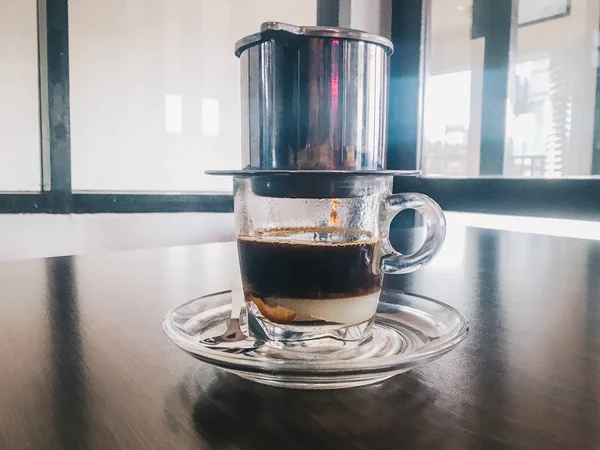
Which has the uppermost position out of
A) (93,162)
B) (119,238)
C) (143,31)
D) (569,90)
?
(143,31)

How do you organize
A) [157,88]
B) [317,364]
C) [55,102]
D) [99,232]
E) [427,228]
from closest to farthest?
[317,364] < [427,228] < [55,102] < [99,232] < [157,88]

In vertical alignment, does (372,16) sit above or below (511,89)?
above

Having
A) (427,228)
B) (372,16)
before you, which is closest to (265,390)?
(427,228)

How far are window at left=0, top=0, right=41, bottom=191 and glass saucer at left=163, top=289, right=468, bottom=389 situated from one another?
1.47 m

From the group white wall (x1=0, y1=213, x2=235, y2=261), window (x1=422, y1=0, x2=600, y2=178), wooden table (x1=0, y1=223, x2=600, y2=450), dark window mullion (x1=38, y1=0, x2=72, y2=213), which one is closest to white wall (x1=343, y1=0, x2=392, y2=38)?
window (x1=422, y1=0, x2=600, y2=178)

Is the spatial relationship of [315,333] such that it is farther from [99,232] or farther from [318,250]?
[99,232]

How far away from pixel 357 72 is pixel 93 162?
62.9 inches

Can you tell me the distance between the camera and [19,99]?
1.65m

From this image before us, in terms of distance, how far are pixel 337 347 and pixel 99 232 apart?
1.55 meters

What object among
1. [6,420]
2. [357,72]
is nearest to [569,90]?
[357,72]

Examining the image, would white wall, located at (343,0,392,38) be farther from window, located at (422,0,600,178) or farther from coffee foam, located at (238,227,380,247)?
coffee foam, located at (238,227,380,247)

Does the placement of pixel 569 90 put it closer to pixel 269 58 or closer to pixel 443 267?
pixel 443 267

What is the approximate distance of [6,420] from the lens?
0.25 m

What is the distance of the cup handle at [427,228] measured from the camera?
1.22 feet
